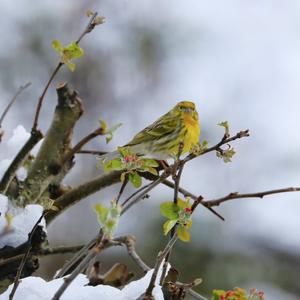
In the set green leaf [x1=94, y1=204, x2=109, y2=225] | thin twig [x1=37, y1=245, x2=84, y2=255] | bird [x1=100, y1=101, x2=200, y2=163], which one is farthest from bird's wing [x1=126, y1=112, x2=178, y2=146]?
green leaf [x1=94, y1=204, x2=109, y2=225]

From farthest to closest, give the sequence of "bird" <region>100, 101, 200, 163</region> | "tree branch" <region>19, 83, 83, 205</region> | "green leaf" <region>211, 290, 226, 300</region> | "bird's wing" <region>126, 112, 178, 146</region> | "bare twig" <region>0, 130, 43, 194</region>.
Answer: "bird's wing" <region>126, 112, 178, 146</region>
"bird" <region>100, 101, 200, 163</region>
"tree branch" <region>19, 83, 83, 205</region>
"bare twig" <region>0, 130, 43, 194</region>
"green leaf" <region>211, 290, 226, 300</region>

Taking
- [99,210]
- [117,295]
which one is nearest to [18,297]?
[117,295]

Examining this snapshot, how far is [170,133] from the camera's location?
1.99 m

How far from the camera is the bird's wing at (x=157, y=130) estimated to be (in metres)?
1.92

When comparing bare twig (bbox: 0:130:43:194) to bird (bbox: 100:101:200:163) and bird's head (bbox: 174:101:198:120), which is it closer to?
bird (bbox: 100:101:200:163)

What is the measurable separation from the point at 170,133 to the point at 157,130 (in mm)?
44

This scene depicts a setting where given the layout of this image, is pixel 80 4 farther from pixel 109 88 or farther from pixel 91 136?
pixel 91 136

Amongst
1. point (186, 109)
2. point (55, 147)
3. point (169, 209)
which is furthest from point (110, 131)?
point (186, 109)

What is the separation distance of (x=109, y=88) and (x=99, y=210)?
4692 millimetres

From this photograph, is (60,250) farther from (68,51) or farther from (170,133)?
(170,133)

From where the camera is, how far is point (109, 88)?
5.48 m

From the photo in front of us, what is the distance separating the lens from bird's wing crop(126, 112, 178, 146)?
1.92 m

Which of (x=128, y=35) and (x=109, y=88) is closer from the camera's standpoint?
(x=109, y=88)

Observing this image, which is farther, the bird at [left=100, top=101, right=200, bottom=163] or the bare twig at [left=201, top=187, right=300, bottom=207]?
the bird at [left=100, top=101, right=200, bottom=163]
